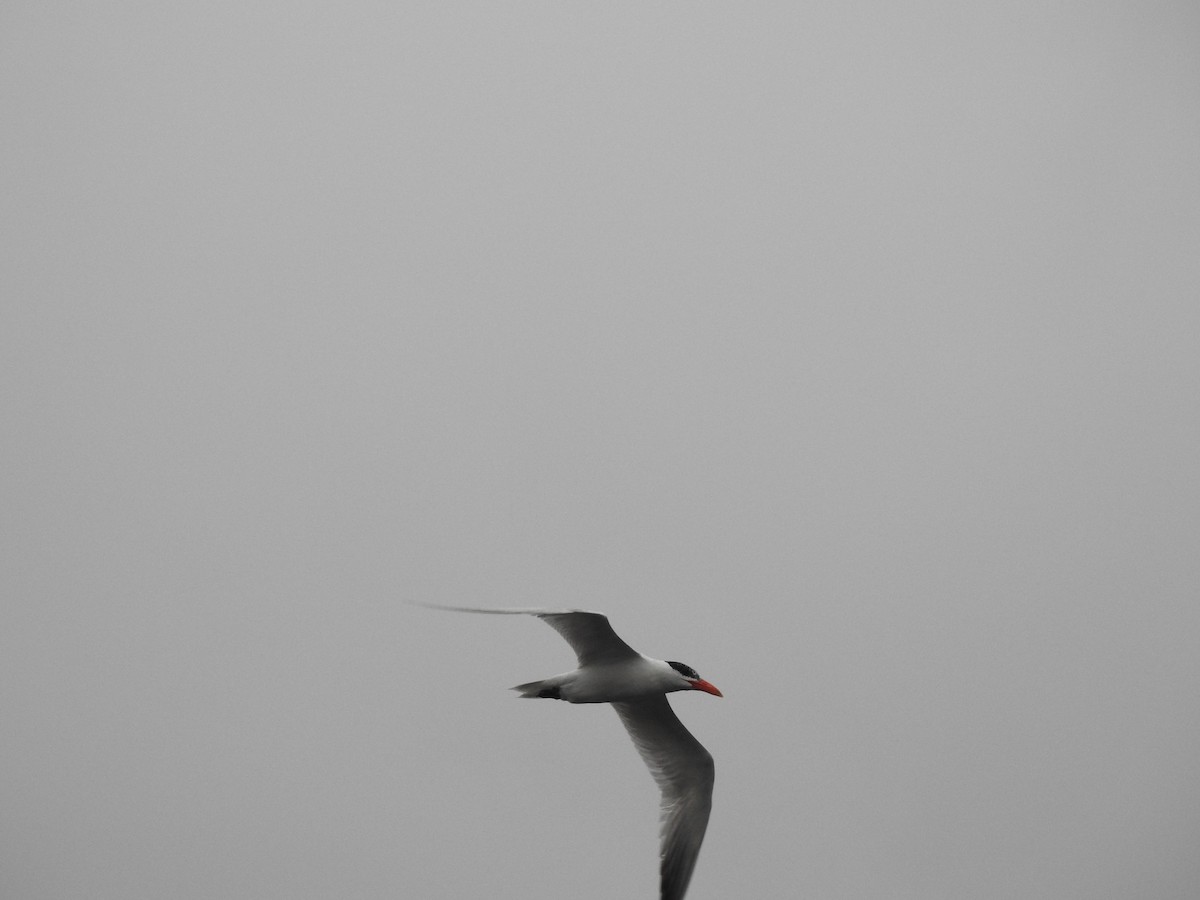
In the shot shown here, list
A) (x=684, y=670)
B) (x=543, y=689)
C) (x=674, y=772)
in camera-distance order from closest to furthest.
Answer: (x=543, y=689)
(x=684, y=670)
(x=674, y=772)

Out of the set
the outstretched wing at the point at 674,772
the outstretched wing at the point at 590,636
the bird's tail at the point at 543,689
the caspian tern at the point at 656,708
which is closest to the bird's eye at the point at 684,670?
the caspian tern at the point at 656,708

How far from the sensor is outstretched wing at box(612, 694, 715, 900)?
11.9 m

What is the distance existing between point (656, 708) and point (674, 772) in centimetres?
77

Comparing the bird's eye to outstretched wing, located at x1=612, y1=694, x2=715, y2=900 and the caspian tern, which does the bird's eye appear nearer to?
the caspian tern

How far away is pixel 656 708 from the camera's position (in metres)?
12.5

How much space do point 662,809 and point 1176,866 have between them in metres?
82.8

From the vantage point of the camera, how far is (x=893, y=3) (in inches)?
7283

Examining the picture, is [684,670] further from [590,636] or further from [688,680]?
[590,636]

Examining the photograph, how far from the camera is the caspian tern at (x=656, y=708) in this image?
37.7ft

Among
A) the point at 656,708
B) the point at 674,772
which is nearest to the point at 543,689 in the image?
the point at 656,708

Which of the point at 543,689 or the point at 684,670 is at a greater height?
the point at 684,670

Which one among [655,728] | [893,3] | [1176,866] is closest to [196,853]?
[655,728]

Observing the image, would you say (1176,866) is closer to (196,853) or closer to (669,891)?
(196,853)

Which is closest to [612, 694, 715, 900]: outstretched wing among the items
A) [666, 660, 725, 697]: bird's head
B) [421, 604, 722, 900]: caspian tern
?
[421, 604, 722, 900]: caspian tern
